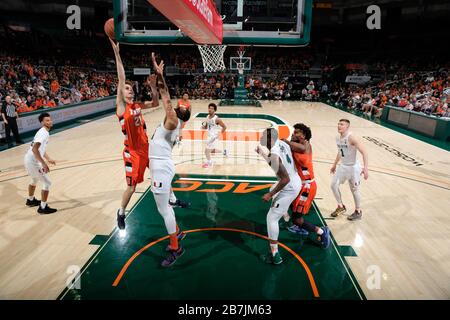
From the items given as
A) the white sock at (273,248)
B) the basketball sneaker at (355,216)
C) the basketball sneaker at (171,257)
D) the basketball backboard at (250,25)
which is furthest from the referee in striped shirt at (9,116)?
the basketball sneaker at (355,216)

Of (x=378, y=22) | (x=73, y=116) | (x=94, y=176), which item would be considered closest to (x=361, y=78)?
(x=378, y=22)

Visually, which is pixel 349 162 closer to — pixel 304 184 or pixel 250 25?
pixel 304 184

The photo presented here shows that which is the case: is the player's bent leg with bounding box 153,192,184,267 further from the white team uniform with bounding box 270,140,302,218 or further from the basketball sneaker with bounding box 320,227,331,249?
the basketball sneaker with bounding box 320,227,331,249

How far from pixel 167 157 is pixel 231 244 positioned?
1.67m

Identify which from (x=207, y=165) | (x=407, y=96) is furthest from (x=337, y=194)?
(x=407, y=96)

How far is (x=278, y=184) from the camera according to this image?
3.91 m

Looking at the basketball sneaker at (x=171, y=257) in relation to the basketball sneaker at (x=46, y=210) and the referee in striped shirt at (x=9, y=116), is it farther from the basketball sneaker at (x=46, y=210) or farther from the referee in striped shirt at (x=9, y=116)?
the referee in striped shirt at (x=9, y=116)

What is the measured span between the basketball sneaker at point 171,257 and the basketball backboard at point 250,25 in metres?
4.95

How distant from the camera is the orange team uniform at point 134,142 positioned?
4.76m

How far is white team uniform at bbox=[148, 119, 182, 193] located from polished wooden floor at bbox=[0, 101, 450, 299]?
1.51m

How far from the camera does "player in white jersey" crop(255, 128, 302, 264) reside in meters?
3.86

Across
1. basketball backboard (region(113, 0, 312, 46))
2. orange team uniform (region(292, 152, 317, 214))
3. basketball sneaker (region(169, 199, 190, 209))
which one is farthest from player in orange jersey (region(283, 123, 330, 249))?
basketball backboard (region(113, 0, 312, 46))

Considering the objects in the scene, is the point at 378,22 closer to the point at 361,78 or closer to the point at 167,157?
the point at 361,78

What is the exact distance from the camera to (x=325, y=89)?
98.7ft
